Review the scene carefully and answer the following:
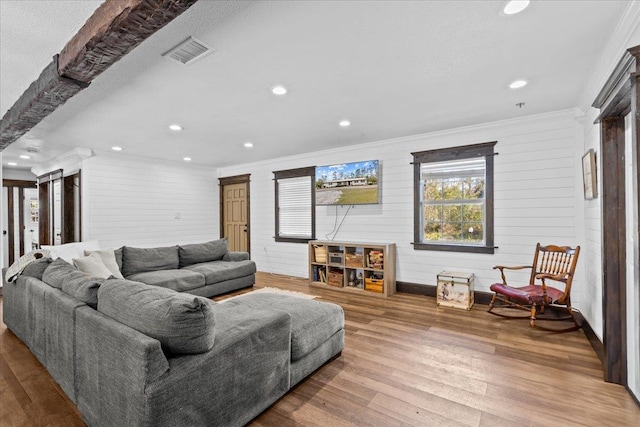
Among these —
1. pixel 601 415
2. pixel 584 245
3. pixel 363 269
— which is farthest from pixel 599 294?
pixel 363 269

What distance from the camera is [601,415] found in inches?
76.0

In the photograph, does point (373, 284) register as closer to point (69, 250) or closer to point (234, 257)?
point (234, 257)

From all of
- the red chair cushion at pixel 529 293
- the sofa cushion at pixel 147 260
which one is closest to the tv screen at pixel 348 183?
the red chair cushion at pixel 529 293

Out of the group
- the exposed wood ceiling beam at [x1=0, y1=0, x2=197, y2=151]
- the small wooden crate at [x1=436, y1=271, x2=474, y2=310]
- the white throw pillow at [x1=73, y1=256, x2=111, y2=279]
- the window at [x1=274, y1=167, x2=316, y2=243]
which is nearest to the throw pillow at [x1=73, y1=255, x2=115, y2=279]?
the white throw pillow at [x1=73, y1=256, x2=111, y2=279]

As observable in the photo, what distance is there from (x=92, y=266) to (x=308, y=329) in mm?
2840

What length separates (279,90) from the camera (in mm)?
3092

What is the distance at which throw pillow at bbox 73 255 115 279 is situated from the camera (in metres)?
3.48

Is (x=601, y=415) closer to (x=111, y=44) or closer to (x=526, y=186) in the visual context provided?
(x=526, y=186)

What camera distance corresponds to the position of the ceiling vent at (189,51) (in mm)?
2205

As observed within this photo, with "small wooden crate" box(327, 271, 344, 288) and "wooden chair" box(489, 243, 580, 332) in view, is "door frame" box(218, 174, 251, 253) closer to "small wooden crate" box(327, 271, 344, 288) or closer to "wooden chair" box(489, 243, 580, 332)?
"small wooden crate" box(327, 271, 344, 288)

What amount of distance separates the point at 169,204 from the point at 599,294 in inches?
283

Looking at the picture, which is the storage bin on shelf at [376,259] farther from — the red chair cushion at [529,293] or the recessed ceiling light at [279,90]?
the recessed ceiling light at [279,90]

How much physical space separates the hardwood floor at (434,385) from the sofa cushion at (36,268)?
708 millimetres

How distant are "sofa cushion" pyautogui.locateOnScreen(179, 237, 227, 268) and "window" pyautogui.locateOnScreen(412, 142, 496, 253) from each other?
134 inches
